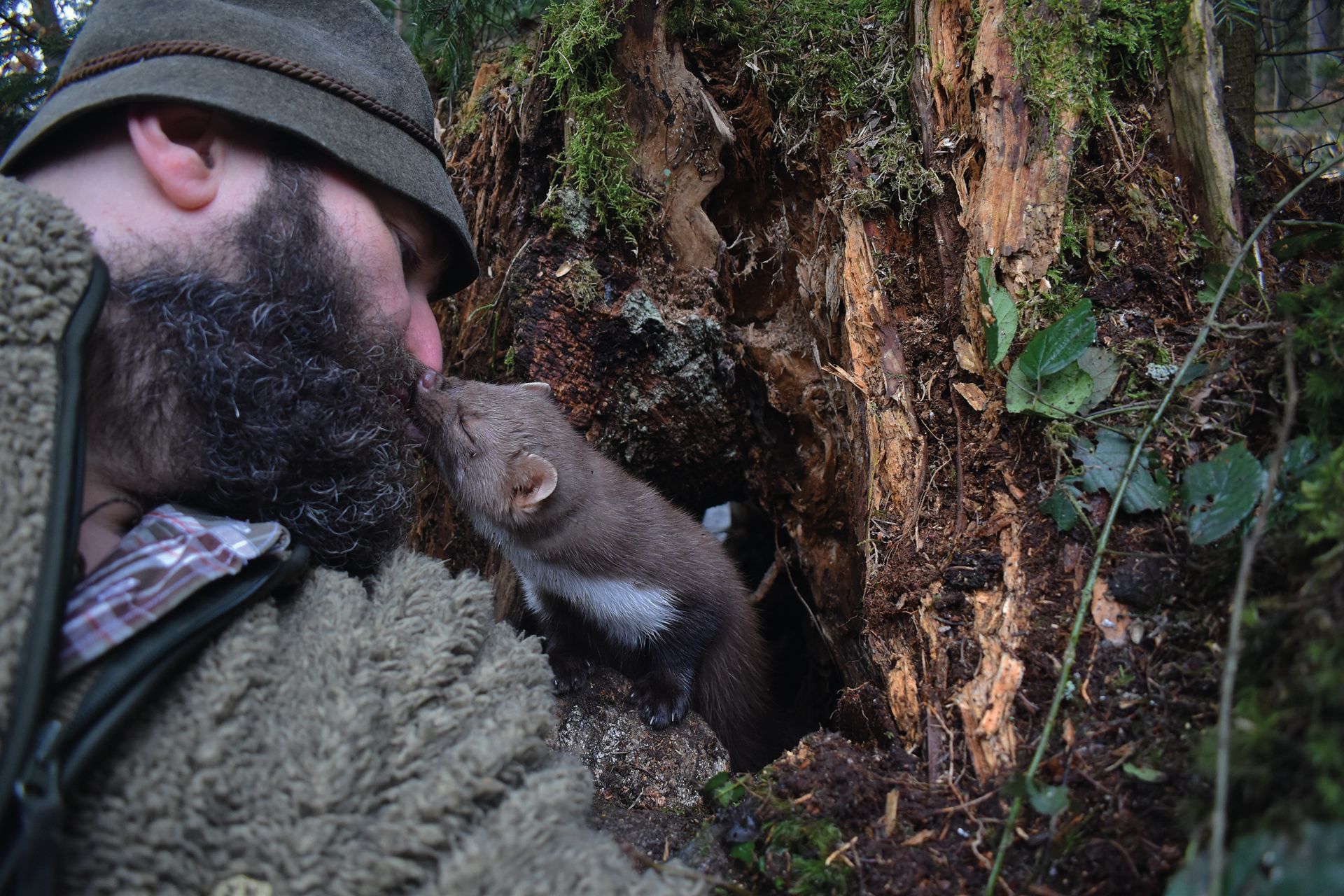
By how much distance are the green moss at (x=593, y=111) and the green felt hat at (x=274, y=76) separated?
0.87 meters

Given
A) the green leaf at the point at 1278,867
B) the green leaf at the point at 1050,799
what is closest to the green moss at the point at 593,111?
the green leaf at the point at 1050,799

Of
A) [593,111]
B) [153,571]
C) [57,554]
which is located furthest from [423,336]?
[57,554]

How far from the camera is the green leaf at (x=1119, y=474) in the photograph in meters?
2.16

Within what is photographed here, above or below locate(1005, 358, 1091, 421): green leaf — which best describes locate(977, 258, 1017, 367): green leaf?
above

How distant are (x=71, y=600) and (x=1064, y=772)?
6.98 feet

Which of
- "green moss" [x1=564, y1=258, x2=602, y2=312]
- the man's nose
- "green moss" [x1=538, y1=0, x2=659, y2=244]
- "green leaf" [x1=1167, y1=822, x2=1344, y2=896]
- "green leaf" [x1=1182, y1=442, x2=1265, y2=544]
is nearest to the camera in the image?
"green leaf" [x1=1167, y1=822, x2=1344, y2=896]

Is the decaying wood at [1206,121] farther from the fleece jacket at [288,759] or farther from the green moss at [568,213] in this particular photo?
the fleece jacket at [288,759]

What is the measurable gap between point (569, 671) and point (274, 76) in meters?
2.34

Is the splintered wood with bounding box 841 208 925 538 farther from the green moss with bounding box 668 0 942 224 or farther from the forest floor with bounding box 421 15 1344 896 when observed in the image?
the green moss with bounding box 668 0 942 224

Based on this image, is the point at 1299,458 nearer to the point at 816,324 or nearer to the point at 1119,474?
the point at 1119,474

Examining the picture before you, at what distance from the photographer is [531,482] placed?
11.0 feet

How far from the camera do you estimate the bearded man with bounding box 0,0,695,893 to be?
154cm

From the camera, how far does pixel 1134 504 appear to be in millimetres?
2189

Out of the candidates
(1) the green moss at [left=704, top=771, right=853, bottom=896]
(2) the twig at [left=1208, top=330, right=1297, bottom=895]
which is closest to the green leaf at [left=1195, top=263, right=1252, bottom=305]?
(2) the twig at [left=1208, top=330, right=1297, bottom=895]
